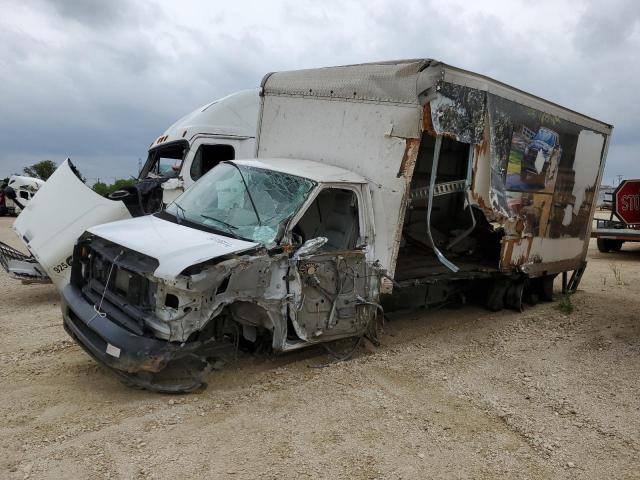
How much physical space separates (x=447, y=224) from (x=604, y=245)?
9.46 metres

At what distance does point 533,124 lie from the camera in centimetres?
709

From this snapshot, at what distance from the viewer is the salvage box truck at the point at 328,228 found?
13.8 ft

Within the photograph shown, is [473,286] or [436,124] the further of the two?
[473,286]

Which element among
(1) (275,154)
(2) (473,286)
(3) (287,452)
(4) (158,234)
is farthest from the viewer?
(2) (473,286)

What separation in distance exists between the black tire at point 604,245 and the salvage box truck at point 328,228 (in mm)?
8542

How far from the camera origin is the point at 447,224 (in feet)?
29.6

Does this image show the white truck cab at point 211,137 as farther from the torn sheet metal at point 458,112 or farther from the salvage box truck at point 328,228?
the torn sheet metal at point 458,112

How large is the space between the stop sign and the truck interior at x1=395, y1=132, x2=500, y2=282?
29.6ft

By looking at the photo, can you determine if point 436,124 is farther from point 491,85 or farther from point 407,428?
point 407,428

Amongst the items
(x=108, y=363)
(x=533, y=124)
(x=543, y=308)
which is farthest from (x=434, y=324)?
(x=108, y=363)

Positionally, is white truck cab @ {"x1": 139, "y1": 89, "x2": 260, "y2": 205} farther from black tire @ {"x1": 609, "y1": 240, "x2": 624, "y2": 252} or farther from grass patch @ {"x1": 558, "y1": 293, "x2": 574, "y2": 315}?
black tire @ {"x1": 609, "y1": 240, "x2": 624, "y2": 252}

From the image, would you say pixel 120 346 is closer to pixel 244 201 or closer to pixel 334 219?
pixel 244 201

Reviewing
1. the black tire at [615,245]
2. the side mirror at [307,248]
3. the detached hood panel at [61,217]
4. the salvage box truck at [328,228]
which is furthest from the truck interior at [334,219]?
the black tire at [615,245]

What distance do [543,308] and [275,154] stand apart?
16.1ft
